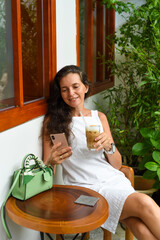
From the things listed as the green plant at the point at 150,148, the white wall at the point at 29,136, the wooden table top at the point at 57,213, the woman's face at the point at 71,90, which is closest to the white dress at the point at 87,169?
the woman's face at the point at 71,90

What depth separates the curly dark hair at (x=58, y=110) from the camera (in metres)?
1.85

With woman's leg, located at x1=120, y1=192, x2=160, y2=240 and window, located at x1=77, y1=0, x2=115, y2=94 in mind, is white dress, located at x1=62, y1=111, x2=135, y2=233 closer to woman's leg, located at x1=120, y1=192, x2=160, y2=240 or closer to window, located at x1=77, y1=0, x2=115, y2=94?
woman's leg, located at x1=120, y1=192, x2=160, y2=240

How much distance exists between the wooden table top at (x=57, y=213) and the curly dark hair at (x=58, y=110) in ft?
1.67

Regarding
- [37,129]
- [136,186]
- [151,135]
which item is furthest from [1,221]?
[136,186]

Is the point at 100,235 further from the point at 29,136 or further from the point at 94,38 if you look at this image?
the point at 94,38

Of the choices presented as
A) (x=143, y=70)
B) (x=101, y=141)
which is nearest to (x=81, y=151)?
(x=101, y=141)

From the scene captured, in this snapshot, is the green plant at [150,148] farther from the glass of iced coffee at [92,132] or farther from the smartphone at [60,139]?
the smartphone at [60,139]

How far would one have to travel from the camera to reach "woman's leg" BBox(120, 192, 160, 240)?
4.84 ft

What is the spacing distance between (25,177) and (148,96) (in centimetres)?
192

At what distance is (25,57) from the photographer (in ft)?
5.62

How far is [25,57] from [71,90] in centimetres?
38

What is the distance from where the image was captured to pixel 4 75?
146cm

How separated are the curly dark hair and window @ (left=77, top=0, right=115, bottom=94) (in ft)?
2.40

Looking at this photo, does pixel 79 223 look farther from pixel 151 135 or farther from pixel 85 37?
pixel 85 37
